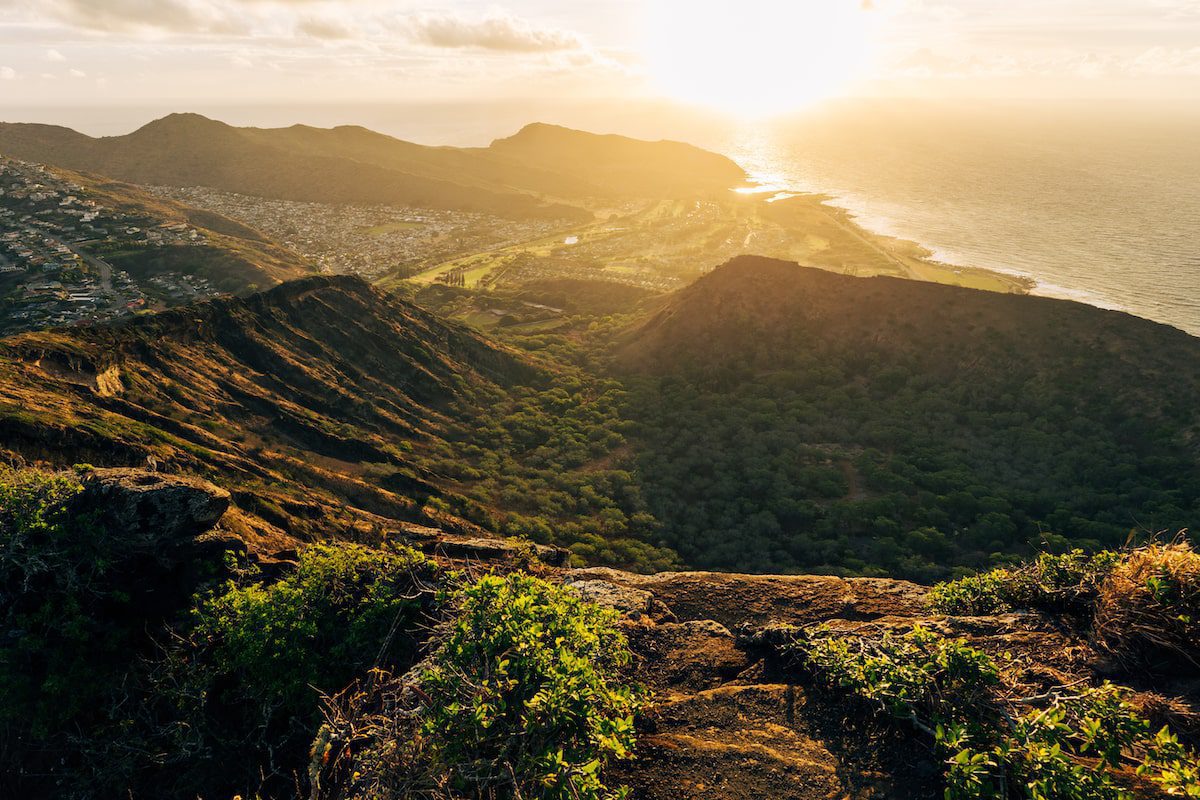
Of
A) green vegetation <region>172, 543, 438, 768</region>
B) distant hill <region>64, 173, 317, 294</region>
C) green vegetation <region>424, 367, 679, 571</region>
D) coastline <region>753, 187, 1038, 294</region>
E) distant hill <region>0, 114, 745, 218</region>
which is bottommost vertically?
green vegetation <region>424, 367, 679, 571</region>

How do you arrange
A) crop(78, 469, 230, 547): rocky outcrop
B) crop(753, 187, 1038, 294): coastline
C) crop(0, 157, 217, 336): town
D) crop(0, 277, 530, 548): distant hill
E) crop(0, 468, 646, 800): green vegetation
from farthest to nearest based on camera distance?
1. crop(753, 187, 1038, 294): coastline
2. crop(0, 157, 217, 336): town
3. crop(0, 277, 530, 548): distant hill
4. crop(78, 469, 230, 547): rocky outcrop
5. crop(0, 468, 646, 800): green vegetation

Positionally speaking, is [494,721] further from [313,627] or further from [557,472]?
[557,472]

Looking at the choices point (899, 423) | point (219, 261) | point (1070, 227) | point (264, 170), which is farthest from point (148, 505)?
point (264, 170)

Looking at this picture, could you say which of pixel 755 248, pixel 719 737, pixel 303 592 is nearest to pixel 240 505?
pixel 303 592

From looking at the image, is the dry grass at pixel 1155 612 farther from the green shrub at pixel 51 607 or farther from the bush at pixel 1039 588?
the green shrub at pixel 51 607

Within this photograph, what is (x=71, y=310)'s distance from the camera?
184 feet

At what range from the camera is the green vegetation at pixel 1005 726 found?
582 centimetres

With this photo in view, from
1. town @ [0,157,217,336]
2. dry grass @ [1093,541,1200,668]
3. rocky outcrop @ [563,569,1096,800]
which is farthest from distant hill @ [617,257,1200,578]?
town @ [0,157,217,336]

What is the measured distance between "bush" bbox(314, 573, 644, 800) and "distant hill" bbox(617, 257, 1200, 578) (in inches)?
988

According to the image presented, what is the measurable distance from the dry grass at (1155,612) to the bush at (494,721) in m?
7.37

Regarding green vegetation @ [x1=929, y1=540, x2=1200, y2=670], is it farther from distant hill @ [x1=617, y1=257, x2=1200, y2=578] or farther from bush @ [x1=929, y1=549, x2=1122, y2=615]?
distant hill @ [x1=617, y1=257, x2=1200, y2=578]

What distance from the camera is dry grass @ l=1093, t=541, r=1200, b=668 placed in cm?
767

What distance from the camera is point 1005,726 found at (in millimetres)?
7055

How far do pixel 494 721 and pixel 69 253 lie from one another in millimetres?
100326
